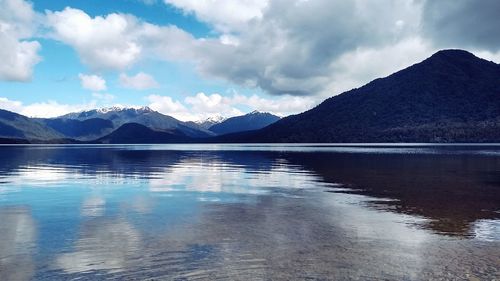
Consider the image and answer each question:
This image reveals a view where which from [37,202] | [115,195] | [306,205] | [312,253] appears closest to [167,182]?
[115,195]

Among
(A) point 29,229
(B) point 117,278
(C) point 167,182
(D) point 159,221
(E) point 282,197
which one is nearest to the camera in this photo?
(B) point 117,278

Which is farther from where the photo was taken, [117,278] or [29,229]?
[29,229]

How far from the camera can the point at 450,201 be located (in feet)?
123

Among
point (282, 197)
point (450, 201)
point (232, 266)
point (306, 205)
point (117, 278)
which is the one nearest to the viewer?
point (117, 278)

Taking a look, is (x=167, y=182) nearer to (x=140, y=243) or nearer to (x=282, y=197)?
(x=282, y=197)

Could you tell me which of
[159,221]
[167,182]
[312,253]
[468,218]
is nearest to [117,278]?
[312,253]

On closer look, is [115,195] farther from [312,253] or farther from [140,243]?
[312,253]

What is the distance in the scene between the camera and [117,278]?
53.0 ft

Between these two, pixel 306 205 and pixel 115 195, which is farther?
pixel 115 195

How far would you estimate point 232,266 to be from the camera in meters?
17.7

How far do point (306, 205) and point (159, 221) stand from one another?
42.2 feet

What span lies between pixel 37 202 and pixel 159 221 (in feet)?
Result: 49.3

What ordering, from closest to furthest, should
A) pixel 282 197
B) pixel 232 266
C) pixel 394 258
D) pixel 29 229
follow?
pixel 232 266 → pixel 394 258 → pixel 29 229 → pixel 282 197

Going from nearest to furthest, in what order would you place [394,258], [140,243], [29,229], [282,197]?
[394,258] < [140,243] < [29,229] < [282,197]
